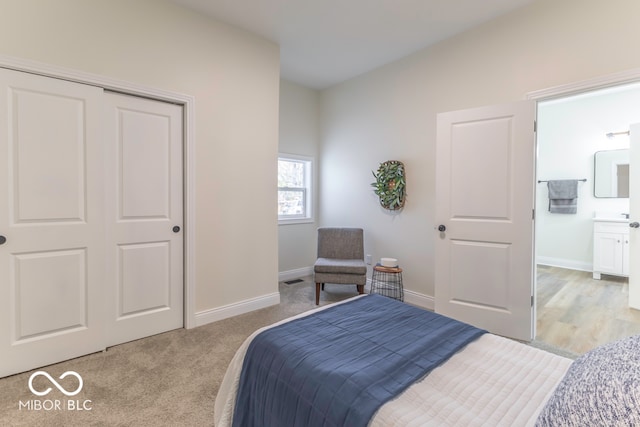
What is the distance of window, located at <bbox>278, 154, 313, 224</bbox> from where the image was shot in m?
4.55

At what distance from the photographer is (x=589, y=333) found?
273 cm

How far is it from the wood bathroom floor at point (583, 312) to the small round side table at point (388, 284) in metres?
1.38

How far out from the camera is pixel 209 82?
2.89 meters

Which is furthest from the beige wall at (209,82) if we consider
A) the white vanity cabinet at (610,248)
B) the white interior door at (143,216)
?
the white vanity cabinet at (610,248)

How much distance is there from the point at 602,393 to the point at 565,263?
579 centimetres

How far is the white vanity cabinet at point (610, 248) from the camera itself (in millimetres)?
4414

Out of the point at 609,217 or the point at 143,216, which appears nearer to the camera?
the point at 143,216

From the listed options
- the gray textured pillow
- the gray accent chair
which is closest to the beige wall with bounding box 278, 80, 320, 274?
the gray accent chair

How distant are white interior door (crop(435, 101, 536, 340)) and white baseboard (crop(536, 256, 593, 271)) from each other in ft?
9.96

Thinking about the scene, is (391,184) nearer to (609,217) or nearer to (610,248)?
(610,248)

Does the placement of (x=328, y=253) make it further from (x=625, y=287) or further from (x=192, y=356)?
(x=625, y=287)

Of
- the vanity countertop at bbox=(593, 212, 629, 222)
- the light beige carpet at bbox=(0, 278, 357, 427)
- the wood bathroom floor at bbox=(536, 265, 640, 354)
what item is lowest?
the light beige carpet at bbox=(0, 278, 357, 427)

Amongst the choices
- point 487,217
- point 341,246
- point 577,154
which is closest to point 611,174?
point 577,154

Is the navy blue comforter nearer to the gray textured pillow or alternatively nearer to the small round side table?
the gray textured pillow
